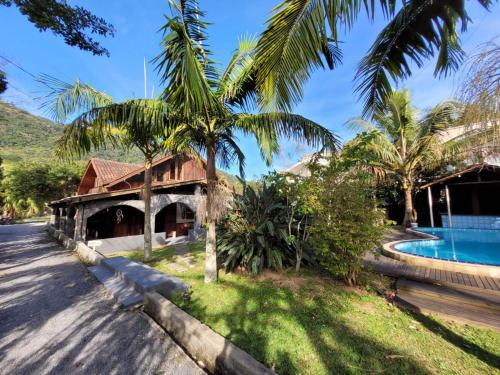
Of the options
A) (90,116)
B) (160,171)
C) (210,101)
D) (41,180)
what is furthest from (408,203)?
(41,180)

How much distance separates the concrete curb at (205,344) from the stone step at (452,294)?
12.1ft

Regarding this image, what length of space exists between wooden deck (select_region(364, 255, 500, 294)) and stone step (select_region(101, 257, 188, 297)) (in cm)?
433

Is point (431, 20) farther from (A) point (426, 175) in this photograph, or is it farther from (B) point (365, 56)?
(A) point (426, 175)

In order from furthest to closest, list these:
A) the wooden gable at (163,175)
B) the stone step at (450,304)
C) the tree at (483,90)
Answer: the wooden gable at (163,175) → the stone step at (450,304) → the tree at (483,90)

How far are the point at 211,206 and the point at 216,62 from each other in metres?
3.13

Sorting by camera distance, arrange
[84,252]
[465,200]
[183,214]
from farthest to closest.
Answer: [183,214] → [465,200] → [84,252]

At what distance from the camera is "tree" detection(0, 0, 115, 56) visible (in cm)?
411

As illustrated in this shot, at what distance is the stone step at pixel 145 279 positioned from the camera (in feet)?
15.0

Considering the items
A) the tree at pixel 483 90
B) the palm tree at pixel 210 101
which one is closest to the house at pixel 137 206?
the palm tree at pixel 210 101

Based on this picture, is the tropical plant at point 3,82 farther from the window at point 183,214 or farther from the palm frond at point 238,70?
the window at point 183,214

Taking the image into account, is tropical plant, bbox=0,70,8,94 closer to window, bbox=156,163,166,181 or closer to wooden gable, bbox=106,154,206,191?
wooden gable, bbox=106,154,206,191

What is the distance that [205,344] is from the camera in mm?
2754

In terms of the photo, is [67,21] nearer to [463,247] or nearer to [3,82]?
[3,82]

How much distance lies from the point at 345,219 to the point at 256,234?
2.18 meters
